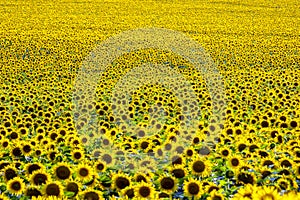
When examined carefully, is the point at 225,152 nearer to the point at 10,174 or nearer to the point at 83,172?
the point at 83,172

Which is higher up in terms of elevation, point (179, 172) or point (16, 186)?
point (179, 172)

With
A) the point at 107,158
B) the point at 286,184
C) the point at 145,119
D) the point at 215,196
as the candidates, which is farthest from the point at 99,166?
the point at 145,119

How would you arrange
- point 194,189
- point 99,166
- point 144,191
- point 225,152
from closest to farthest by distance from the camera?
1. point 144,191
2. point 194,189
3. point 99,166
4. point 225,152

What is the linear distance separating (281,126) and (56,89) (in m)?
9.66

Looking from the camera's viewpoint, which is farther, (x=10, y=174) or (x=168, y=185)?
(x=10, y=174)

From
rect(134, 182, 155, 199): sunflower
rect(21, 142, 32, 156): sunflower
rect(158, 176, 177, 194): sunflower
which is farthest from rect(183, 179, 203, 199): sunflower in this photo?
rect(21, 142, 32, 156): sunflower

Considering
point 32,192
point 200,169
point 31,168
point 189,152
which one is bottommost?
point 32,192

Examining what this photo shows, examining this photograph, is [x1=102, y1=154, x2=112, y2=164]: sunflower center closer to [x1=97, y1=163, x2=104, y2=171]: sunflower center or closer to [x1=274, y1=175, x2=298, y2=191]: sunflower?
[x1=97, y1=163, x2=104, y2=171]: sunflower center

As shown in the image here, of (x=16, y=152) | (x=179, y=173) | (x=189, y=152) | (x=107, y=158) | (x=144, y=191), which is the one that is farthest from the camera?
(x=16, y=152)

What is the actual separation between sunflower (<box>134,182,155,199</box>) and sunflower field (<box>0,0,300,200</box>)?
15 mm

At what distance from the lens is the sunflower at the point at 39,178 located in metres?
6.12

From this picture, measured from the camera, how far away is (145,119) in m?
11.7

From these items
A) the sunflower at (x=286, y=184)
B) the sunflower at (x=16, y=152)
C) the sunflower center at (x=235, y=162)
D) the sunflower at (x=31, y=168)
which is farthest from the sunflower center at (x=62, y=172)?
the sunflower at (x=286, y=184)

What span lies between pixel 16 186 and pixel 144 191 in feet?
6.92
